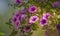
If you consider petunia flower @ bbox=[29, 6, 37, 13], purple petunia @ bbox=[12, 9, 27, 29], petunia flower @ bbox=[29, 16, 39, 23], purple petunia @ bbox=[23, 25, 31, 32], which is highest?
petunia flower @ bbox=[29, 6, 37, 13]

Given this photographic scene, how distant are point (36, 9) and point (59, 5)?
14 centimetres

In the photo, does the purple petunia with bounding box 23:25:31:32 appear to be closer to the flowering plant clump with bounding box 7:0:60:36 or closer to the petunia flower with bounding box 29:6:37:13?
the flowering plant clump with bounding box 7:0:60:36

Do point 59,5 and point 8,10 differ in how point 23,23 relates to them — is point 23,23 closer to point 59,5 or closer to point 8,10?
point 59,5

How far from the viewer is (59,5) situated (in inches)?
39.4

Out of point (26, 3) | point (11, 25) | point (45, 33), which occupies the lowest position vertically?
point (45, 33)

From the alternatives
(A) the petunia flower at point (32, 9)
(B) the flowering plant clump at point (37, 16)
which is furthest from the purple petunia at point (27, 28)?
(A) the petunia flower at point (32, 9)

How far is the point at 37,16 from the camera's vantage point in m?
0.99

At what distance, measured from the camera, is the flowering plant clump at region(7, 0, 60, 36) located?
96 cm

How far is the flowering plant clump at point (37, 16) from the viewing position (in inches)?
37.8

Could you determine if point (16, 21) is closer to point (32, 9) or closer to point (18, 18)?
point (18, 18)

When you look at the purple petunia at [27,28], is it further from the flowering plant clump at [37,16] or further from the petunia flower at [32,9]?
the petunia flower at [32,9]

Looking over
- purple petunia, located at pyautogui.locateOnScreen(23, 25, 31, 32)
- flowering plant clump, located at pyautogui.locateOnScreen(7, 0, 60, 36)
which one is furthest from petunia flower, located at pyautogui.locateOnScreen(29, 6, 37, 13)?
purple petunia, located at pyautogui.locateOnScreen(23, 25, 31, 32)

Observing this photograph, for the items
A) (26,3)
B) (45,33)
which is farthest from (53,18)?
(26,3)

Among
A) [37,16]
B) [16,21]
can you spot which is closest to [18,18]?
[16,21]
